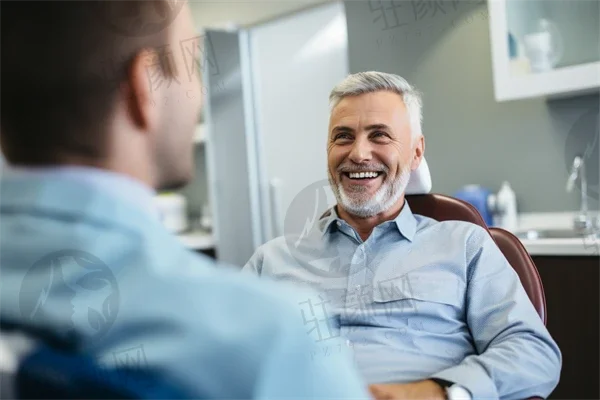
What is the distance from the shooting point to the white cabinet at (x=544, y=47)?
5.46 ft

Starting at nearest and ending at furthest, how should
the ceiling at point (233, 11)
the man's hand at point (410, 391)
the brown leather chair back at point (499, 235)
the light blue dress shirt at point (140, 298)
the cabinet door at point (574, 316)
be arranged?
the light blue dress shirt at point (140, 298), the man's hand at point (410, 391), the brown leather chair back at point (499, 235), the cabinet door at point (574, 316), the ceiling at point (233, 11)

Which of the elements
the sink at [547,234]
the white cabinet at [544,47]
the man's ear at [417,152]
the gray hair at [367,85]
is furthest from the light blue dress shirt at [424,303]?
the white cabinet at [544,47]

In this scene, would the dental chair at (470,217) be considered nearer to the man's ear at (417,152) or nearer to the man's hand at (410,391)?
the man's ear at (417,152)

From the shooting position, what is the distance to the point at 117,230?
309 millimetres

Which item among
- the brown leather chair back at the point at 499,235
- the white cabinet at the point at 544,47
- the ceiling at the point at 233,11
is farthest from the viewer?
the ceiling at the point at 233,11

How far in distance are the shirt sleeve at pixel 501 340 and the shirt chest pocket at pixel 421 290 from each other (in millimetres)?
26

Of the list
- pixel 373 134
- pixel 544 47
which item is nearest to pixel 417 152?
pixel 373 134

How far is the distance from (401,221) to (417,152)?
13cm

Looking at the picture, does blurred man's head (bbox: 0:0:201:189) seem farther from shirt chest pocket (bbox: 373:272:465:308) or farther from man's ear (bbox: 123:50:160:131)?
shirt chest pocket (bbox: 373:272:465:308)

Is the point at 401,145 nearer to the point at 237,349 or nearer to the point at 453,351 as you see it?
the point at 453,351

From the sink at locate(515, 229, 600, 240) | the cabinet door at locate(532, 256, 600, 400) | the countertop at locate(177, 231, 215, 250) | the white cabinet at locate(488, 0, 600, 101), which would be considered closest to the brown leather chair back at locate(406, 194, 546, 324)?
the cabinet door at locate(532, 256, 600, 400)

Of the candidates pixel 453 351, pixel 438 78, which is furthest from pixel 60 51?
pixel 438 78

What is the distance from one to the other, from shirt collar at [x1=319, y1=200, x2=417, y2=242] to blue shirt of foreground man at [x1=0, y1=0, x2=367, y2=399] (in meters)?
0.74

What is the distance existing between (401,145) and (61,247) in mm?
771
